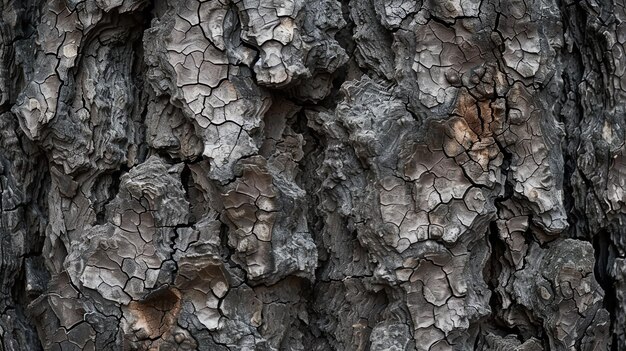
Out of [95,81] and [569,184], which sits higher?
[569,184]

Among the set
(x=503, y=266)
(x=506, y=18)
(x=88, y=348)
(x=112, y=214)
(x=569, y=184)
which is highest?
(x=506, y=18)

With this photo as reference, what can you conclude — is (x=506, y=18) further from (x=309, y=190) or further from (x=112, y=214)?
(x=112, y=214)

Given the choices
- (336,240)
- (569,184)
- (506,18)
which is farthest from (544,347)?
(506,18)

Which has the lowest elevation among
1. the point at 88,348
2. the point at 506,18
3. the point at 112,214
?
the point at 88,348

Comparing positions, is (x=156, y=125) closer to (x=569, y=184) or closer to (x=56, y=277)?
(x=56, y=277)

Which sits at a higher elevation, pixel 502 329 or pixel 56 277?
pixel 502 329

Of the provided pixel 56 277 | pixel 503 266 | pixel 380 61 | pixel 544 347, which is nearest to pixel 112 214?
pixel 56 277
